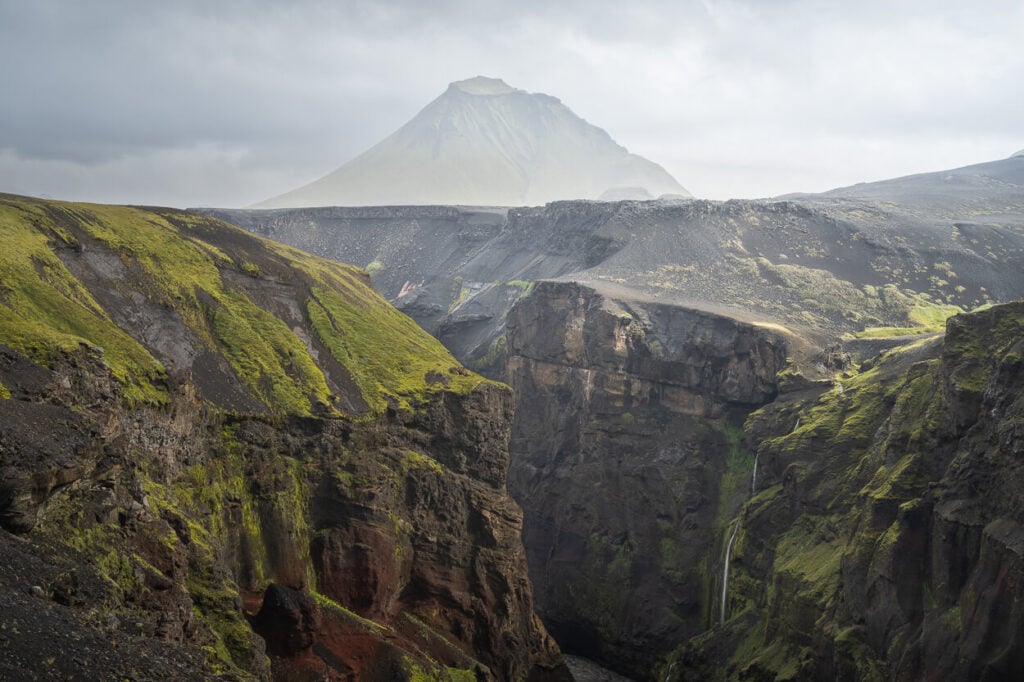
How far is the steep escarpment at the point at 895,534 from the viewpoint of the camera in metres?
57.9

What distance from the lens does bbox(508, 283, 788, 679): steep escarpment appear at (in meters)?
105

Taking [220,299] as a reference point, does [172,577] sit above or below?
below

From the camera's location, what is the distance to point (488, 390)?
78.9 metres

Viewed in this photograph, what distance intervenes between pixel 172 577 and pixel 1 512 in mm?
9707

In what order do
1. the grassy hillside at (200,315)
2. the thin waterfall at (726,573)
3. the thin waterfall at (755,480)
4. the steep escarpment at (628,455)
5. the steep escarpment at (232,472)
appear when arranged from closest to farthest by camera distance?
the steep escarpment at (232,472) < the grassy hillside at (200,315) < the thin waterfall at (726,573) < the thin waterfall at (755,480) < the steep escarpment at (628,455)

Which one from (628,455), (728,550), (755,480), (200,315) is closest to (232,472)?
(200,315)

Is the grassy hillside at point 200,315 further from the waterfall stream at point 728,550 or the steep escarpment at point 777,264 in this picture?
the steep escarpment at point 777,264

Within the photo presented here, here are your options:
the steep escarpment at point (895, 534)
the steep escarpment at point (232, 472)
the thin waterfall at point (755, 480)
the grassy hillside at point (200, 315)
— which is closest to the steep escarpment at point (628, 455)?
the thin waterfall at point (755, 480)

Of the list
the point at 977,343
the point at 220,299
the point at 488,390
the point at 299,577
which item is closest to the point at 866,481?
the point at 977,343

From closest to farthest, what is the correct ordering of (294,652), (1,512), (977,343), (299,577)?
(1,512) < (294,652) < (299,577) < (977,343)

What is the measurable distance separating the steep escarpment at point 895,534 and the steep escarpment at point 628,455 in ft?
36.6

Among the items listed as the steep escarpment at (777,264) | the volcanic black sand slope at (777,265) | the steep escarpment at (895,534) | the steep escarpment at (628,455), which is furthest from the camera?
the steep escarpment at (777,264)

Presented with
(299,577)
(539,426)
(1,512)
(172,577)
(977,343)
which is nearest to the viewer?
(1,512)

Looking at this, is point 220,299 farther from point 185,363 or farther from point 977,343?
point 977,343
